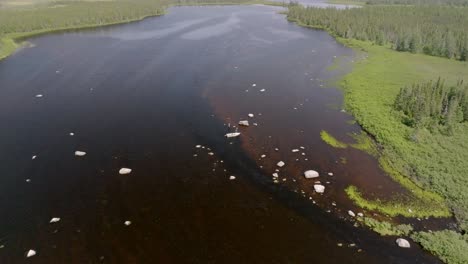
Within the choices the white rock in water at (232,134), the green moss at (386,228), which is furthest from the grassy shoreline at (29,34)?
the green moss at (386,228)

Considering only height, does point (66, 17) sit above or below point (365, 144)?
above

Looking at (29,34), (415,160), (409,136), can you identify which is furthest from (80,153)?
(29,34)

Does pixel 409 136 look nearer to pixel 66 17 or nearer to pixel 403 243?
pixel 403 243

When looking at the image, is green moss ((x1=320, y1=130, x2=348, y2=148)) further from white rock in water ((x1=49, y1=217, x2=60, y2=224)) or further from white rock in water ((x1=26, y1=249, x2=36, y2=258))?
white rock in water ((x1=26, y1=249, x2=36, y2=258))

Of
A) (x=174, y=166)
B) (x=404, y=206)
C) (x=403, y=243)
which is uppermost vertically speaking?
(x=174, y=166)

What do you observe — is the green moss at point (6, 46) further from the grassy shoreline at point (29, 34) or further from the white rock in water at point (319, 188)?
the white rock in water at point (319, 188)

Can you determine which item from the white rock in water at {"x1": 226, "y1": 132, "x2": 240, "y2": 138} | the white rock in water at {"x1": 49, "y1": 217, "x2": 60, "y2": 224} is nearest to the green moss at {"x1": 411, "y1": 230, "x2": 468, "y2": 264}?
the white rock in water at {"x1": 226, "y1": 132, "x2": 240, "y2": 138}

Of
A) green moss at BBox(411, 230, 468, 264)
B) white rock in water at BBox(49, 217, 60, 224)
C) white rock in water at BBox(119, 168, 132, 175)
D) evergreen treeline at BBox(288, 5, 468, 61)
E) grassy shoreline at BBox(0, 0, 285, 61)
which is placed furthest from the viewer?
evergreen treeline at BBox(288, 5, 468, 61)

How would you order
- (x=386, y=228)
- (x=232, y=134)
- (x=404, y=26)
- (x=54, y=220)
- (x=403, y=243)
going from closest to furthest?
Answer: (x=403, y=243) → (x=386, y=228) → (x=54, y=220) → (x=232, y=134) → (x=404, y=26)
